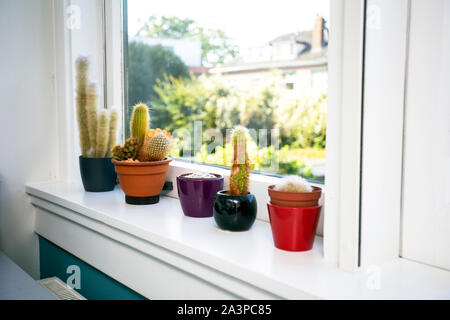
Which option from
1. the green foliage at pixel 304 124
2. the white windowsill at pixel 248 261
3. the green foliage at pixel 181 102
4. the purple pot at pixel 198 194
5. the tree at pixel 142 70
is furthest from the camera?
the green foliage at pixel 181 102

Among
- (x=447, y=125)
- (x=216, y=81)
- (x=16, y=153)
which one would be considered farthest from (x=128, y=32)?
(x=216, y=81)

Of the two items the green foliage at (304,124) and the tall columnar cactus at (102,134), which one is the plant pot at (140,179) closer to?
the tall columnar cactus at (102,134)

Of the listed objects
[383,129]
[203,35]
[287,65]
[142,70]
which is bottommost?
[383,129]

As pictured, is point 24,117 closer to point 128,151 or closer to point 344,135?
point 128,151

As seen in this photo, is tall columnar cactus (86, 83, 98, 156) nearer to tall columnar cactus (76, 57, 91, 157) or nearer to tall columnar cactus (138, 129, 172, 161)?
tall columnar cactus (76, 57, 91, 157)

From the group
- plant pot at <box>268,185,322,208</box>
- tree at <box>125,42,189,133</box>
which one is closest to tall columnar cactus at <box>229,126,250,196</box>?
plant pot at <box>268,185,322,208</box>

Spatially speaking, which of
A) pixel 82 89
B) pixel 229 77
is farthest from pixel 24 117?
pixel 229 77

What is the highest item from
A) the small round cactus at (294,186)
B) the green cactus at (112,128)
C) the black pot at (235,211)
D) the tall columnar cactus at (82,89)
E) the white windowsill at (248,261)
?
the tall columnar cactus at (82,89)

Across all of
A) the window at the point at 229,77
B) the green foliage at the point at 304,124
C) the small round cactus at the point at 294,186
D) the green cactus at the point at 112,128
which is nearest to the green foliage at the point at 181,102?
the window at the point at 229,77

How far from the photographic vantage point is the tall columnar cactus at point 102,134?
1169mm

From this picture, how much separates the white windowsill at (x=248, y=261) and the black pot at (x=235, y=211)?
0.06 ft

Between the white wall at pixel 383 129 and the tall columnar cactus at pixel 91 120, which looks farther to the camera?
the tall columnar cactus at pixel 91 120

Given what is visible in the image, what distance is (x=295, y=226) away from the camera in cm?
69

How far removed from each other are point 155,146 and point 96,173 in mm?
268
